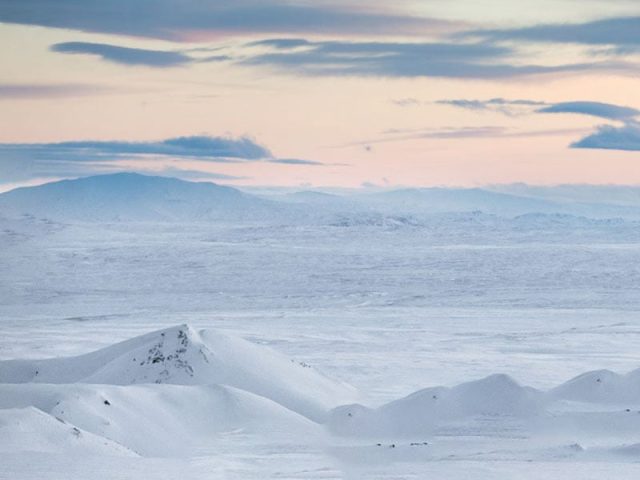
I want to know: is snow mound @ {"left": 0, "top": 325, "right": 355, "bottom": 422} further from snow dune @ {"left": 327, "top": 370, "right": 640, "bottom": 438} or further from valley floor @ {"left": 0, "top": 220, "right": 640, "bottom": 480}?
snow dune @ {"left": 327, "top": 370, "right": 640, "bottom": 438}

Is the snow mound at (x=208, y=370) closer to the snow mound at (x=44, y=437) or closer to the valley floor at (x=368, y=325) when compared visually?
the valley floor at (x=368, y=325)

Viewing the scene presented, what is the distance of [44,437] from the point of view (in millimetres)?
10484

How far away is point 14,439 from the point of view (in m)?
10.2

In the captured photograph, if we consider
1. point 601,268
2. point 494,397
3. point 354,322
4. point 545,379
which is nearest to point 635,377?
point 494,397

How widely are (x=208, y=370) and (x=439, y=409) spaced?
411cm

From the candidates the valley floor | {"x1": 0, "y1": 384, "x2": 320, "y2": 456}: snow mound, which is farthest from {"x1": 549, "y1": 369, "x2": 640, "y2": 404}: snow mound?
{"x1": 0, "y1": 384, "x2": 320, "y2": 456}: snow mound

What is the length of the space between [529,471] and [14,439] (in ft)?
17.4

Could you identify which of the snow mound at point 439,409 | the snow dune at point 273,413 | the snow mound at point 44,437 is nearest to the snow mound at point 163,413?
the snow dune at point 273,413

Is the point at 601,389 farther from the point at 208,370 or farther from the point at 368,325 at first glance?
the point at 368,325

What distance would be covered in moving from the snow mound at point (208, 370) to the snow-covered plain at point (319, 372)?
4 centimetres

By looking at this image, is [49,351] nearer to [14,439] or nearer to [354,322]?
[354,322]

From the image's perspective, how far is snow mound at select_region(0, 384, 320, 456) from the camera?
12516 mm

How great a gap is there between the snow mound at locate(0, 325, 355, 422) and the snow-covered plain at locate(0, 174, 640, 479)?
0.12 ft

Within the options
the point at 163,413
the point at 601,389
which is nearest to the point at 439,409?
the point at 601,389
